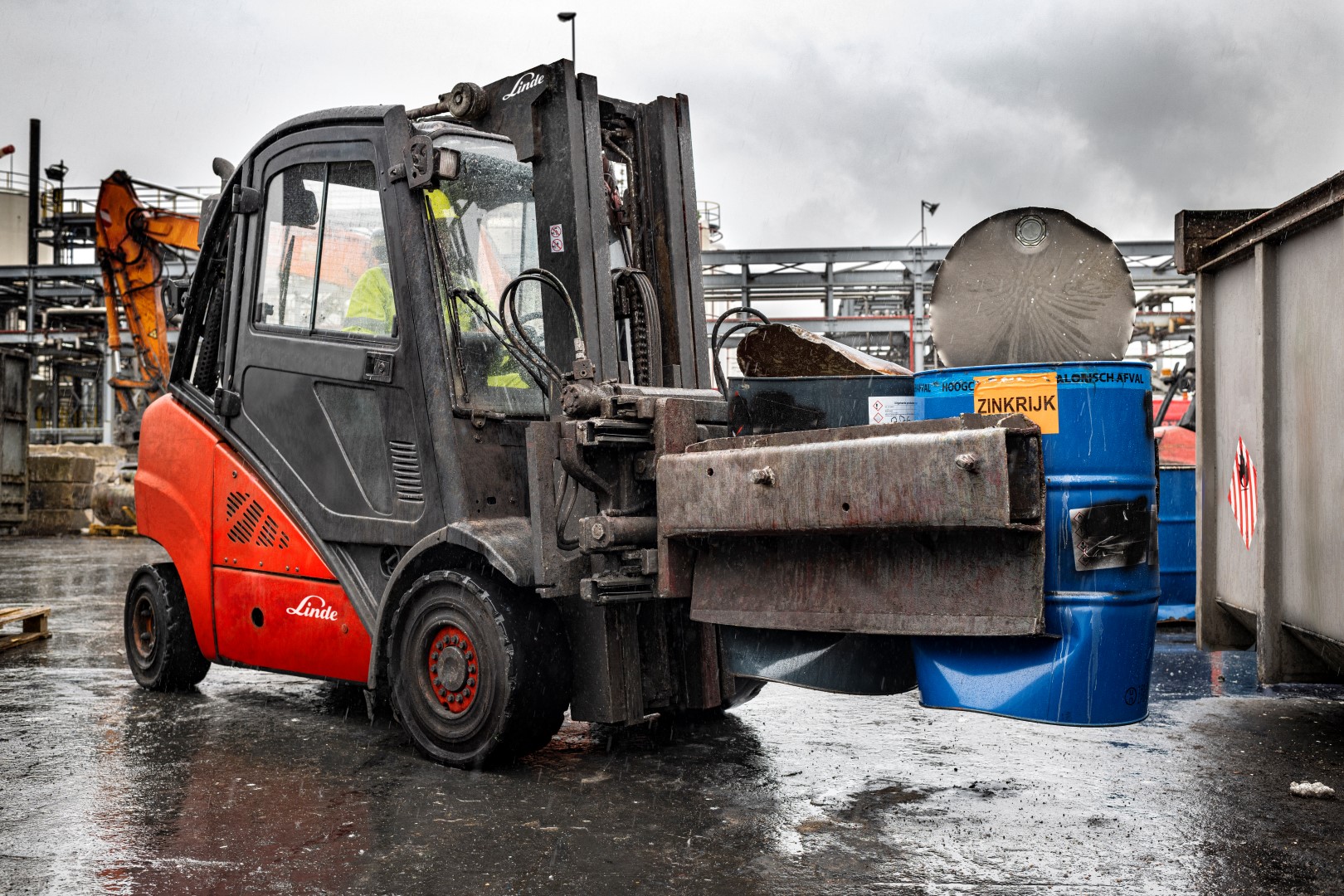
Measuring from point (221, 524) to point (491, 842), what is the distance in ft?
8.95

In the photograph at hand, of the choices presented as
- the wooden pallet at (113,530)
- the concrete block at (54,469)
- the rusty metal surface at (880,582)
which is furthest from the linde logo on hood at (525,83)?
the concrete block at (54,469)

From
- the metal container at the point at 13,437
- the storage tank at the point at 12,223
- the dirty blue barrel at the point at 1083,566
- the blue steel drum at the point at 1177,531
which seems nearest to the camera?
the dirty blue barrel at the point at 1083,566

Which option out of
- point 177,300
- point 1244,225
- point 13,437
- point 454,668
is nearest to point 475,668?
point 454,668

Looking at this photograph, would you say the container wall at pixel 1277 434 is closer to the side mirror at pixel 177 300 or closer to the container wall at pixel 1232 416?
the container wall at pixel 1232 416

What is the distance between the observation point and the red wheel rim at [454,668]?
15.3 ft

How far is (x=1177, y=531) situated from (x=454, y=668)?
6029mm

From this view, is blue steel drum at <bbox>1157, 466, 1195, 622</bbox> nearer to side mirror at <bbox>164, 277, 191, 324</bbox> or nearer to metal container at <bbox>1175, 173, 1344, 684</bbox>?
metal container at <bbox>1175, 173, 1344, 684</bbox>

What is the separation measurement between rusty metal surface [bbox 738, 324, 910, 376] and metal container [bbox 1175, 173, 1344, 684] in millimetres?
1484

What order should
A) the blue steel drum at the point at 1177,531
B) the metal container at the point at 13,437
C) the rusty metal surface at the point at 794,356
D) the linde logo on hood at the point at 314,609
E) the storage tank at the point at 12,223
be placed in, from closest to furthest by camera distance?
1. the rusty metal surface at the point at 794,356
2. the linde logo on hood at the point at 314,609
3. the blue steel drum at the point at 1177,531
4. the metal container at the point at 13,437
5. the storage tank at the point at 12,223

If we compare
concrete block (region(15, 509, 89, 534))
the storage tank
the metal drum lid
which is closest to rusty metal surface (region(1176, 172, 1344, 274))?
the metal drum lid

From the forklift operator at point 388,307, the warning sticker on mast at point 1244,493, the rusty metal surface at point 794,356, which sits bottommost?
the warning sticker on mast at point 1244,493

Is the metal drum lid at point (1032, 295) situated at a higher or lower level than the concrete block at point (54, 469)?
higher

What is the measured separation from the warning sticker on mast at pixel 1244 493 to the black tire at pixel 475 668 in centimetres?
282

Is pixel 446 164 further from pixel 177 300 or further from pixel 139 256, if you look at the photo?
pixel 139 256
